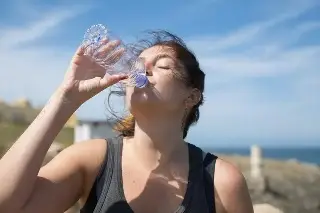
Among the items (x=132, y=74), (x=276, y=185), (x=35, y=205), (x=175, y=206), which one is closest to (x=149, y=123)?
(x=132, y=74)

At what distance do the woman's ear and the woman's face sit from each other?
42mm

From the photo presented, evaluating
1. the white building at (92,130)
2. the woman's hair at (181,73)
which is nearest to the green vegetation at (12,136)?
the white building at (92,130)

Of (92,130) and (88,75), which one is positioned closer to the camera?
(88,75)

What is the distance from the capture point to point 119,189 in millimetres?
2943

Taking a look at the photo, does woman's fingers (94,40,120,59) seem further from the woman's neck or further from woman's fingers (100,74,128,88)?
the woman's neck

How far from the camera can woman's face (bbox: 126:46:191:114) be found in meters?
2.93

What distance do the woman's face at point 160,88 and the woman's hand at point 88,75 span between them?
14 cm

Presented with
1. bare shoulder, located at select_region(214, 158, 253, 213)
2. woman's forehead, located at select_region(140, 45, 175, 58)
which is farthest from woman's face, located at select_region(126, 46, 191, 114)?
bare shoulder, located at select_region(214, 158, 253, 213)

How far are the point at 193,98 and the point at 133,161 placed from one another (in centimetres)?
53

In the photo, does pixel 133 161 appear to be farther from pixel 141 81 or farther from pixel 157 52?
pixel 157 52

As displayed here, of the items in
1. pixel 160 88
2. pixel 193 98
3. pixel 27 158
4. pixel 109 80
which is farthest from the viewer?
pixel 193 98

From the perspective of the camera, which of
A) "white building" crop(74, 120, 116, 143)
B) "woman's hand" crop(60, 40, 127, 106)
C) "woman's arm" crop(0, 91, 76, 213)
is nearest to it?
"woman's arm" crop(0, 91, 76, 213)

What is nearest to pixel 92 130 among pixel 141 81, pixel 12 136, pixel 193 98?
pixel 12 136

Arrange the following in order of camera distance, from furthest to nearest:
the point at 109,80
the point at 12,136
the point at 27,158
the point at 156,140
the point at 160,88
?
the point at 12,136 < the point at 156,140 < the point at 160,88 < the point at 109,80 < the point at 27,158
